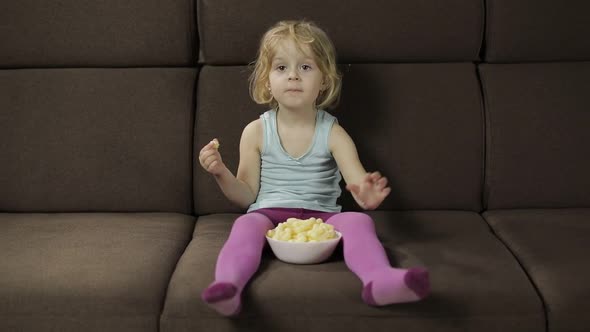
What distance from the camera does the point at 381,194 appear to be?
167cm

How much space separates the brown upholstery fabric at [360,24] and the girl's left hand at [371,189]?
0.51 meters

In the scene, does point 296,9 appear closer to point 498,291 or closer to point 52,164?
point 52,164

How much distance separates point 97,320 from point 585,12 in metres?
1.53

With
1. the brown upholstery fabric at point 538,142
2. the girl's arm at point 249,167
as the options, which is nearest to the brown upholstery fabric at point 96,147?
the girl's arm at point 249,167

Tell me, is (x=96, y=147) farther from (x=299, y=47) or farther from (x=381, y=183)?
(x=381, y=183)

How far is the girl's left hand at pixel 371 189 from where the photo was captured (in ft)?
5.46

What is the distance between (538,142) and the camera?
6.70 ft

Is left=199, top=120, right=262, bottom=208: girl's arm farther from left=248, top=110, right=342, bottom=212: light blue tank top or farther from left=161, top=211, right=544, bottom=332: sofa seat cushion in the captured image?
left=161, top=211, right=544, bottom=332: sofa seat cushion

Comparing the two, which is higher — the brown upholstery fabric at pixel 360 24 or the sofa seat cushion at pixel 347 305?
→ the brown upholstery fabric at pixel 360 24

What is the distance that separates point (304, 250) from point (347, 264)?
0.10 metres

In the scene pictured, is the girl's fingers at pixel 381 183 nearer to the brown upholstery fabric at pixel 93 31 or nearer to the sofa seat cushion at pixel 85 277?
the sofa seat cushion at pixel 85 277

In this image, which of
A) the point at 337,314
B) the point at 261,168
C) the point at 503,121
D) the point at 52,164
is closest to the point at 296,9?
the point at 261,168

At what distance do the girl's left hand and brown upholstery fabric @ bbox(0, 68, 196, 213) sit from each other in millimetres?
565

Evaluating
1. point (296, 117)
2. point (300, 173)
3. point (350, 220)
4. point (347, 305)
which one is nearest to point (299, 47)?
point (296, 117)
